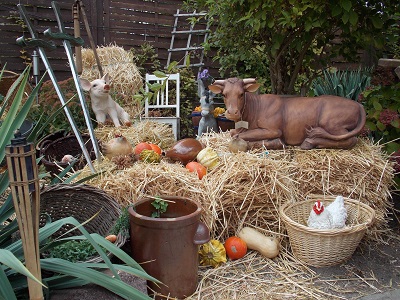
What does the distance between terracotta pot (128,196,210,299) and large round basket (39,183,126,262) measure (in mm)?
131

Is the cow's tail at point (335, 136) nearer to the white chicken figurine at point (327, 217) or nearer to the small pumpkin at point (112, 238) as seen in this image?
the white chicken figurine at point (327, 217)

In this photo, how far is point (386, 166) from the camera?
9.28ft

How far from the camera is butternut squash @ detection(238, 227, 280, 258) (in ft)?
8.35

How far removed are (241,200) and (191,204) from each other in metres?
0.50

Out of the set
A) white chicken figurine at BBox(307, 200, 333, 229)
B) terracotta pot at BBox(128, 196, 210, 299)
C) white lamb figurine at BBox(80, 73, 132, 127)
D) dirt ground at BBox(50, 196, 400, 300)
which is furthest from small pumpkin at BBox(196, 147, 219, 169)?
white lamb figurine at BBox(80, 73, 132, 127)

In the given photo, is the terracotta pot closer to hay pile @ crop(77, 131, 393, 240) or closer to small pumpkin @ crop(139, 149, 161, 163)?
hay pile @ crop(77, 131, 393, 240)

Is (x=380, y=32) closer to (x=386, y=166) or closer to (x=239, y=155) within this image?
(x=386, y=166)

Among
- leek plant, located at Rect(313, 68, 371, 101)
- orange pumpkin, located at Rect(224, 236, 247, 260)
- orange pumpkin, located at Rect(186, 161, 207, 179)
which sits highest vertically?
leek plant, located at Rect(313, 68, 371, 101)

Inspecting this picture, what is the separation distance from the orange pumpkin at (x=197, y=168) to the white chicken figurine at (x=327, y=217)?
750 millimetres

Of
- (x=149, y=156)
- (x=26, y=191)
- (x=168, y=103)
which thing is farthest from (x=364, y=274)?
(x=168, y=103)

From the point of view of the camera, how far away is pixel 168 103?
5.55 meters

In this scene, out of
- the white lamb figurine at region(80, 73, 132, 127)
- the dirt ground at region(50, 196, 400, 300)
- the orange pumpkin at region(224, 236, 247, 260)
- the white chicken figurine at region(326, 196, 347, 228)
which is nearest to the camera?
the dirt ground at region(50, 196, 400, 300)

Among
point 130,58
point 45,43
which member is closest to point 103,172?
point 45,43

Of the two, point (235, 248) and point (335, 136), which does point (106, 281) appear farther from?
point (335, 136)
